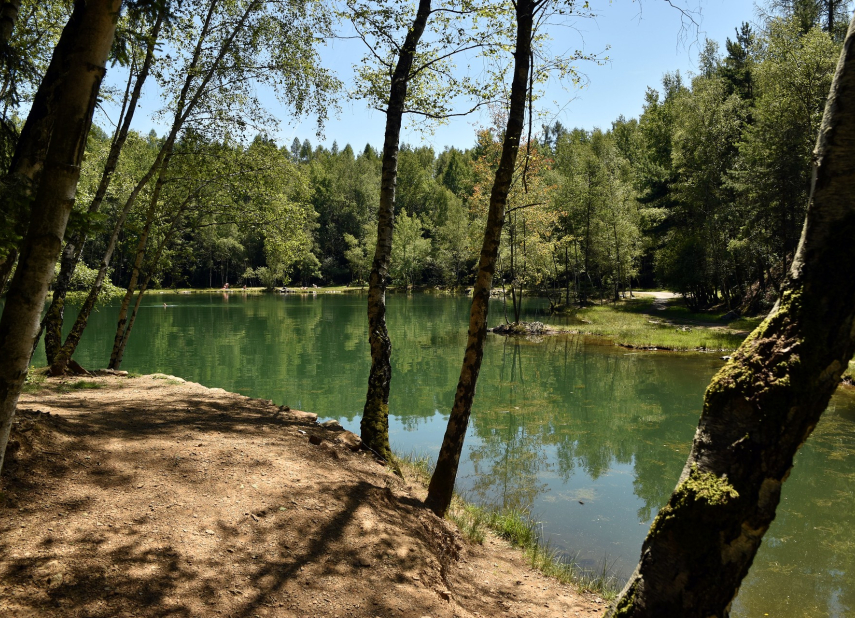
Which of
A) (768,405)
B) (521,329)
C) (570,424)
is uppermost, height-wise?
(768,405)

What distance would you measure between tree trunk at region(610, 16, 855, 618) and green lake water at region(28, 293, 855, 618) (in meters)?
4.17

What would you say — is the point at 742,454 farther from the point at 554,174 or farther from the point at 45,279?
the point at 554,174

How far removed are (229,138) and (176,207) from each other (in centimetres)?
272

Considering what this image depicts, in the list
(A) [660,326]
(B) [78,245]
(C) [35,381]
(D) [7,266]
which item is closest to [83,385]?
(C) [35,381]

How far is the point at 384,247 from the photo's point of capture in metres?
7.63

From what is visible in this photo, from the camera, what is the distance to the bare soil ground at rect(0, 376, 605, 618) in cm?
327

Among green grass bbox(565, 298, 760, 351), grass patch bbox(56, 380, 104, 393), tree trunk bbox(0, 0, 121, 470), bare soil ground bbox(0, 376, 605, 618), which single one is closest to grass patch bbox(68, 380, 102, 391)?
grass patch bbox(56, 380, 104, 393)

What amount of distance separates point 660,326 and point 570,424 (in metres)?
19.0

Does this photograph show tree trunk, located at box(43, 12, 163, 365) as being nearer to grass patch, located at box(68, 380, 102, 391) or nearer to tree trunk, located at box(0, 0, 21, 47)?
grass patch, located at box(68, 380, 102, 391)

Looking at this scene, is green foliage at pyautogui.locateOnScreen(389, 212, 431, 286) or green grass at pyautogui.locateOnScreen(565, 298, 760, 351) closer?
green grass at pyautogui.locateOnScreen(565, 298, 760, 351)

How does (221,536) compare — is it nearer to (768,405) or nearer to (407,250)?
(768,405)

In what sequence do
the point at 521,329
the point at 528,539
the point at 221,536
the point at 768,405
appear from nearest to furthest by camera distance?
the point at 768,405 < the point at 221,536 < the point at 528,539 < the point at 521,329

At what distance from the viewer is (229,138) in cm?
1266

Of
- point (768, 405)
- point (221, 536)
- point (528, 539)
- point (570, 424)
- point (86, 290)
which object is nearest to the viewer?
point (768, 405)
